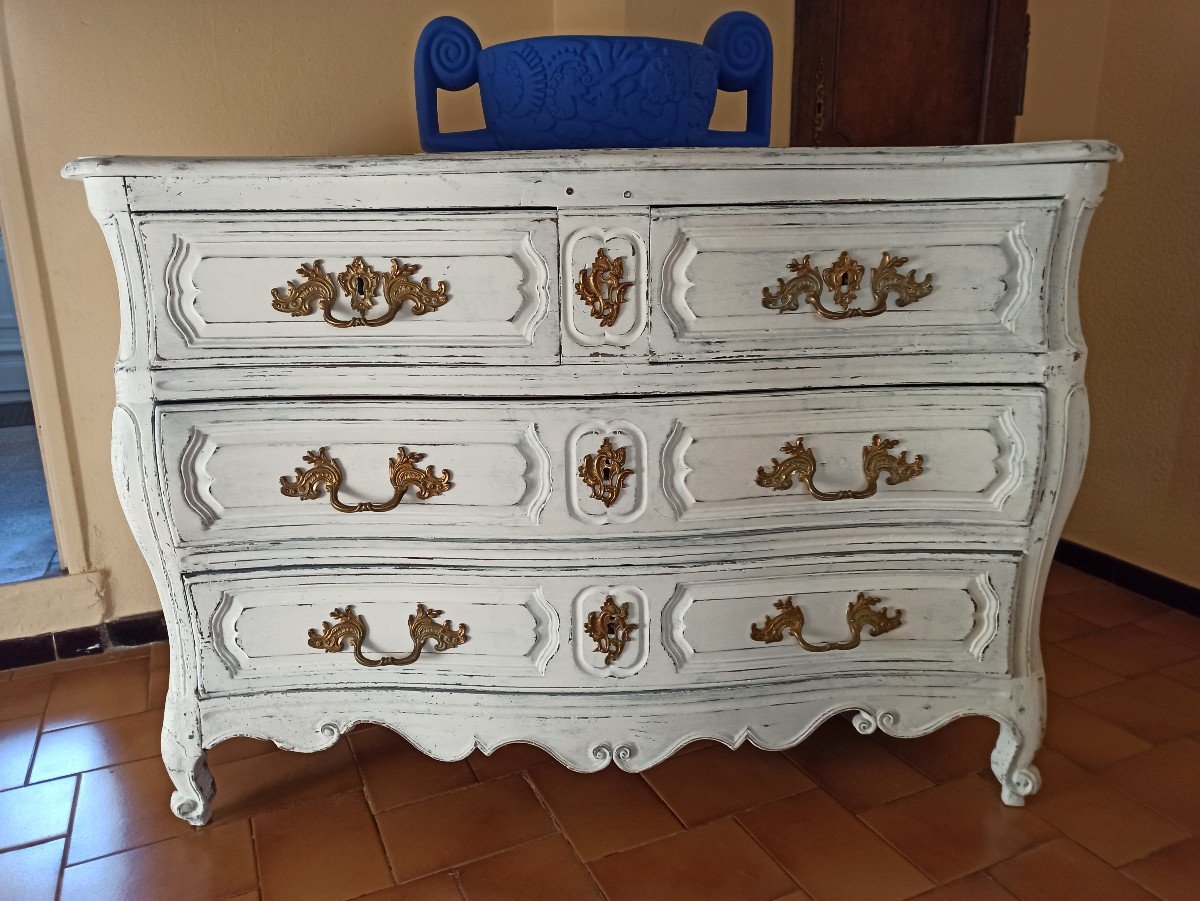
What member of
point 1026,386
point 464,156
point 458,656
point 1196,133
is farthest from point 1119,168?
point 458,656

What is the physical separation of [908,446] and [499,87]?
76cm

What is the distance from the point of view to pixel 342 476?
1.19 m

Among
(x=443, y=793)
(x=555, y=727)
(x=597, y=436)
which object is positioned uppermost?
(x=597, y=436)

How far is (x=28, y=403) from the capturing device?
6.04ft

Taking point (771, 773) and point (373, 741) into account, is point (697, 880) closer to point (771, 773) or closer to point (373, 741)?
point (771, 773)

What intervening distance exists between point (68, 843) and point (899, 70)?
2.08 metres

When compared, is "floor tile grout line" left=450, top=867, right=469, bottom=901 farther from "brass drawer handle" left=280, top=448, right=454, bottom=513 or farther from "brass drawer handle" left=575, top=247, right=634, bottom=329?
"brass drawer handle" left=575, top=247, right=634, bottom=329

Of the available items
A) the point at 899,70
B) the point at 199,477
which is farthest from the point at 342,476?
the point at 899,70

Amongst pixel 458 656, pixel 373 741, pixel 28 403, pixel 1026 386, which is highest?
pixel 1026 386

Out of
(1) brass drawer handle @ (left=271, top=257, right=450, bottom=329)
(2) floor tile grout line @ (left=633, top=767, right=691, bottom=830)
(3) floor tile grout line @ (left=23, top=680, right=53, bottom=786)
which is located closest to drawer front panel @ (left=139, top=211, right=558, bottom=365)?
(1) brass drawer handle @ (left=271, top=257, right=450, bottom=329)

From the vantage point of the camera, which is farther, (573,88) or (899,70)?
(899,70)

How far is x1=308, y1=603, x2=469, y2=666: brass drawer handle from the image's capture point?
4.05 ft

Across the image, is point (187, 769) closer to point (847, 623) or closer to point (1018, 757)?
point (847, 623)

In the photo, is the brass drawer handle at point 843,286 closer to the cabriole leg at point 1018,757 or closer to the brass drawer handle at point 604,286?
the brass drawer handle at point 604,286
